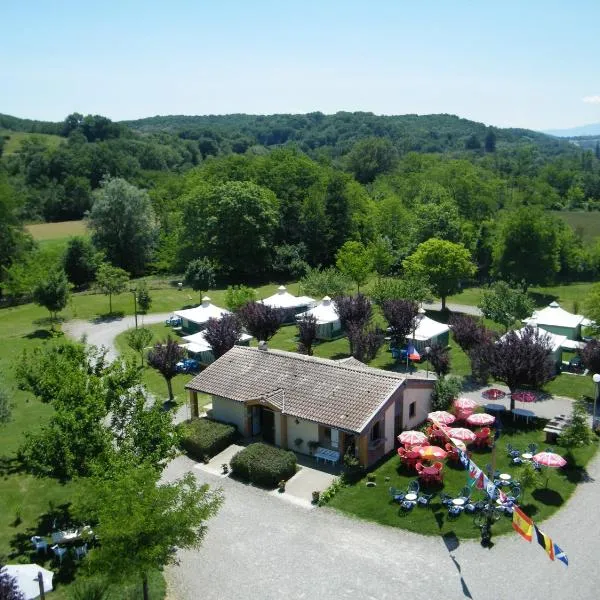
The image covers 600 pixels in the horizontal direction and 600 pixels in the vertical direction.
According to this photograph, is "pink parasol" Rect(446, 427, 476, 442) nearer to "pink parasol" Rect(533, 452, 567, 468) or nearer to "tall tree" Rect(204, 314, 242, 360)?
"pink parasol" Rect(533, 452, 567, 468)

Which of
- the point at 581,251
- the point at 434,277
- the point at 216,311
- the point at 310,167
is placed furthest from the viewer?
the point at 310,167

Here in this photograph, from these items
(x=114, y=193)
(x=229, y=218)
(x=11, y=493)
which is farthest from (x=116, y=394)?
(x=114, y=193)

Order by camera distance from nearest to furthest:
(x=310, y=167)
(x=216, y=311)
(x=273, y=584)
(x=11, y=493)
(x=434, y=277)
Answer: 1. (x=273, y=584)
2. (x=11, y=493)
3. (x=216, y=311)
4. (x=434, y=277)
5. (x=310, y=167)

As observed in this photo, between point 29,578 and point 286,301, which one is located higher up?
point 29,578

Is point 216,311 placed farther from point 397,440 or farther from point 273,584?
point 273,584

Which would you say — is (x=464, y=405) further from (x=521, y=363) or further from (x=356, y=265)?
(x=356, y=265)

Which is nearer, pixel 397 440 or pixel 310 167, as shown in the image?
pixel 397 440

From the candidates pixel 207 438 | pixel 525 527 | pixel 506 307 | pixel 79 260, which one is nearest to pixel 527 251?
pixel 506 307
